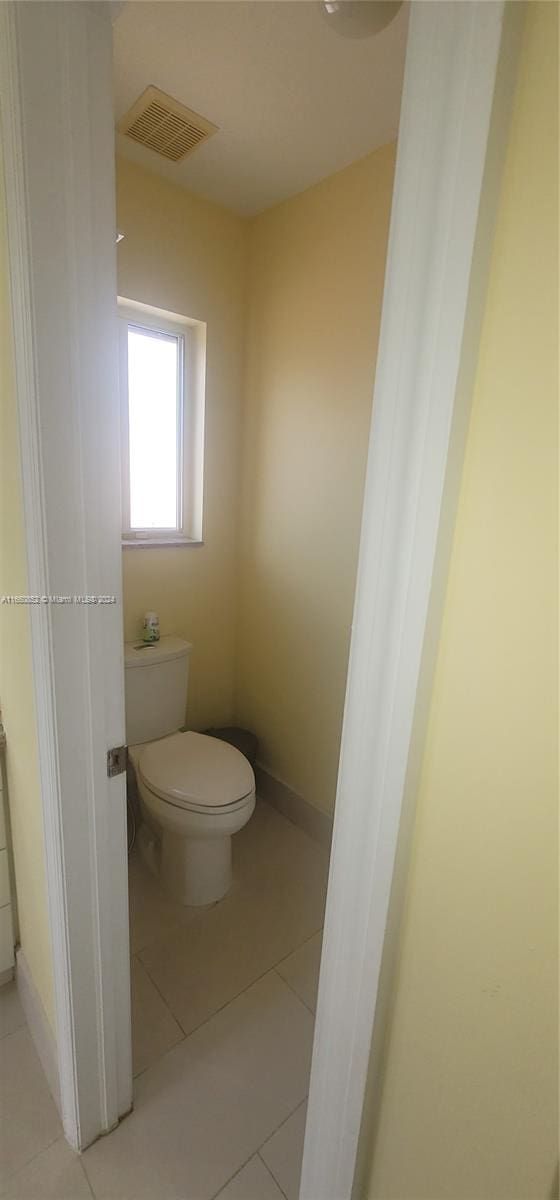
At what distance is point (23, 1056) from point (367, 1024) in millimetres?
1174

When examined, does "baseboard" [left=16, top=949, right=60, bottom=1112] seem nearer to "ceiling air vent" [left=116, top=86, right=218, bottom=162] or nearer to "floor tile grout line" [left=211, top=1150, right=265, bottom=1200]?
"floor tile grout line" [left=211, top=1150, right=265, bottom=1200]

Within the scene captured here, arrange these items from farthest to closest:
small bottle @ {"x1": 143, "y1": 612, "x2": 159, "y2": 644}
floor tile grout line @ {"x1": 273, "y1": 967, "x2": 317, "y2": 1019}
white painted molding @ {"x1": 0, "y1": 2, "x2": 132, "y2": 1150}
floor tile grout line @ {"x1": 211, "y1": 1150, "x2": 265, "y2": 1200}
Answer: small bottle @ {"x1": 143, "y1": 612, "x2": 159, "y2": 644} → floor tile grout line @ {"x1": 273, "y1": 967, "x2": 317, "y2": 1019} → floor tile grout line @ {"x1": 211, "y1": 1150, "x2": 265, "y2": 1200} → white painted molding @ {"x1": 0, "y1": 2, "x2": 132, "y2": 1150}

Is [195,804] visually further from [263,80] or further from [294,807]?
[263,80]

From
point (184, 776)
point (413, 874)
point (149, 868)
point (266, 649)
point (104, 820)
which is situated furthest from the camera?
point (266, 649)

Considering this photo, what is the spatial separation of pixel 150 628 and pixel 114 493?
3.93 feet

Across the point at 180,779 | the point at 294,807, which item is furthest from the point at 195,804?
the point at 294,807

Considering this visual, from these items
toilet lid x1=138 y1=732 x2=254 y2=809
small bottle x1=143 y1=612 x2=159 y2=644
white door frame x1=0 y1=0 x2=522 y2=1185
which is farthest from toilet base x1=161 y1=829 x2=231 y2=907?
small bottle x1=143 y1=612 x2=159 y2=644

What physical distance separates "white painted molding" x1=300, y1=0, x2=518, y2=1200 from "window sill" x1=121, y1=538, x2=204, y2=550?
1512 millimetres

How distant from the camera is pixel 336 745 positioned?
192 centimetres

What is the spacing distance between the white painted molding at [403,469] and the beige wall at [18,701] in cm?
63

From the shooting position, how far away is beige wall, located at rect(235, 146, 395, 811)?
161 centimetres

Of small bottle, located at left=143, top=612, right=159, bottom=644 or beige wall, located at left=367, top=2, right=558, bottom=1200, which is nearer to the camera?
beige wall, located at left=367, top=2, right=558, bottom=1200

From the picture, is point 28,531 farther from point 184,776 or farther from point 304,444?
point 304,444

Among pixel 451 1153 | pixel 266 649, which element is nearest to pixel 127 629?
pixel 266 649
